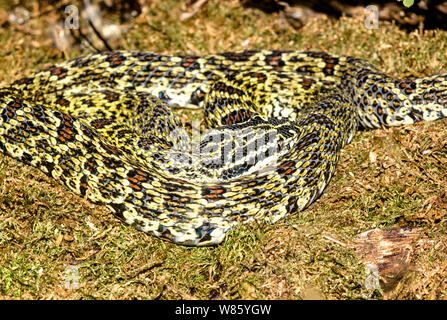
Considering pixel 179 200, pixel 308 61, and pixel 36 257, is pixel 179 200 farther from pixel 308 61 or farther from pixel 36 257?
pixel 308 61

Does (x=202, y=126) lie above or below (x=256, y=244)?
above

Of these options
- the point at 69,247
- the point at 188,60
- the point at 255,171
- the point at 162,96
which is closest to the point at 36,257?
the point at 69,247

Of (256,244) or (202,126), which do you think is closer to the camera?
(256,244)

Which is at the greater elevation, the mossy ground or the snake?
the snake

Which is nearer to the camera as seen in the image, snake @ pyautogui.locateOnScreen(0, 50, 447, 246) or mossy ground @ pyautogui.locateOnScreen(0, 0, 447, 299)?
mossy ground @ pyautogui.locateOnScreen(0, 0, 447, 299)
